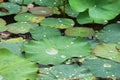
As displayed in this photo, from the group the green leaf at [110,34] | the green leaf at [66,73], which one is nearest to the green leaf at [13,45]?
the green leaf at [66,73]

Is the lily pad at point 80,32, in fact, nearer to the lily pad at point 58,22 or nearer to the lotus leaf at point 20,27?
the lily pad at point 58,22

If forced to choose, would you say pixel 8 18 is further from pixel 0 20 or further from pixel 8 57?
pixel 8 57

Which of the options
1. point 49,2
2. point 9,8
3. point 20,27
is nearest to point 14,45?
point 20,27

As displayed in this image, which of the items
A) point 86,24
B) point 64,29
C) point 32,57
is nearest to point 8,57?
point 32,57

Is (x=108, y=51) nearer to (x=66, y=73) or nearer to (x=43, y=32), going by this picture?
(x=66, y=73)

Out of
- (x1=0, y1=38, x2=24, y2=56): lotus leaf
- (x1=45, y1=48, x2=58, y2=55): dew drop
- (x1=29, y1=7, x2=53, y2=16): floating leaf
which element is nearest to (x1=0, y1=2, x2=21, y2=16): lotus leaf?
(x1=29, y1=7, x2=53, y2=16): floating leaf

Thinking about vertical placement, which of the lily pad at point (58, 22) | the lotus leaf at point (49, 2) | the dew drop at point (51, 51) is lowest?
the dew drop at point (51, 51)
